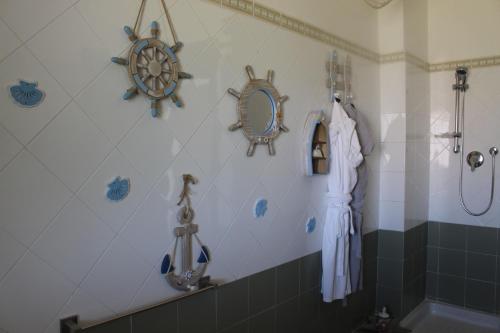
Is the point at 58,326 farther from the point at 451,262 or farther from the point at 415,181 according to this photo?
the point at 451,262

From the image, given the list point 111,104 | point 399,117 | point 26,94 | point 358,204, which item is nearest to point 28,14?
point 26,94

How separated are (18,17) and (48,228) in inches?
22.8

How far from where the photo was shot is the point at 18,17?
1.12 m

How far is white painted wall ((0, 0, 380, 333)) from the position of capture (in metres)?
1.14

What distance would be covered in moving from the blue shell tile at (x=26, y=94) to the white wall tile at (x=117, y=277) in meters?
0.50

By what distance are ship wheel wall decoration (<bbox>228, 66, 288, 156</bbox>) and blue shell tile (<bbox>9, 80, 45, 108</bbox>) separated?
78 cm

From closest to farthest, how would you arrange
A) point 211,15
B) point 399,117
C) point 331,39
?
1. point 211,15
2. point 331,39
3. point 399,117

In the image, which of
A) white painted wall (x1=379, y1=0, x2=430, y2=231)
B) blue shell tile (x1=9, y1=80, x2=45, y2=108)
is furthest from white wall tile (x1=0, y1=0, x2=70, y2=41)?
white painted wall (x1=379, y1=0, x2=430, y2=231)

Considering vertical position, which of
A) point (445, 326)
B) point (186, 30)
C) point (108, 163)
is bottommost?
point (445, 326)

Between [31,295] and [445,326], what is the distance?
2.95 m

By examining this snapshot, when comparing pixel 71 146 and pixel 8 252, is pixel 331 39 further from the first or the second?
pixel 8 252

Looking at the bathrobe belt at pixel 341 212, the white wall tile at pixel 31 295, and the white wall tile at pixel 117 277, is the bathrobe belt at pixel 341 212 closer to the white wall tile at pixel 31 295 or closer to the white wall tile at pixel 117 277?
the white wall tile at pixel 117 277

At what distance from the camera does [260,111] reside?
193 cm

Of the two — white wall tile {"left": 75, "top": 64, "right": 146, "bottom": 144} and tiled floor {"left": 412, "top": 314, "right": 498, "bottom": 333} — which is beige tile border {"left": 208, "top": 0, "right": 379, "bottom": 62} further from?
tiled floor {"left": 412, "top": 314, "right": 498, "bottom": 333}
